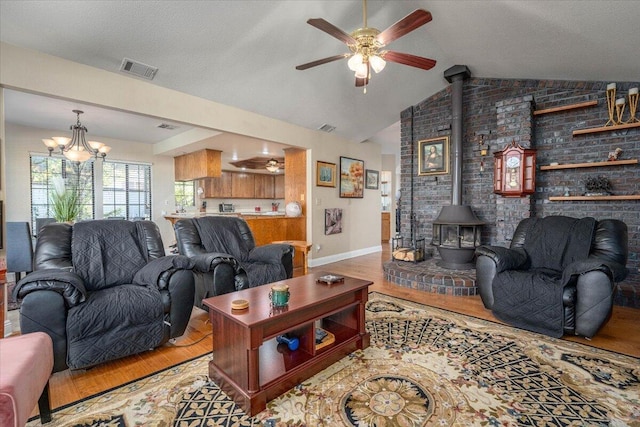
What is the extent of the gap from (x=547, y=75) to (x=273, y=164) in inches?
199

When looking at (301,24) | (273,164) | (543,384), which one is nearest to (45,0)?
(301,24)

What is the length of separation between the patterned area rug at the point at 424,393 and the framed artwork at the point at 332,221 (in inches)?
133

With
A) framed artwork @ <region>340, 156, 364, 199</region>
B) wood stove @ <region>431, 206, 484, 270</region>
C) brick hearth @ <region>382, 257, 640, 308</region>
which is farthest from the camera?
framed artwork @ <region>340, 156, 364, 199</region>

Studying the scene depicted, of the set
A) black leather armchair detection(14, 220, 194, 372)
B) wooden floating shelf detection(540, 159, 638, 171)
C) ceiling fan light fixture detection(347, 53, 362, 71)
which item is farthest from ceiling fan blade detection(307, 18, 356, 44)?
wooden floating shelf detection(540, 159, 638, 171)

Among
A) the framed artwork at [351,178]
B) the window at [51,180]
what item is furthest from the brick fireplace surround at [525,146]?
the window at [51,180]

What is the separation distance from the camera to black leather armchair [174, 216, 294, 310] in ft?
9.09

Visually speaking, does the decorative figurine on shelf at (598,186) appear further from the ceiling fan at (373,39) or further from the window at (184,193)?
the window at (184,193)

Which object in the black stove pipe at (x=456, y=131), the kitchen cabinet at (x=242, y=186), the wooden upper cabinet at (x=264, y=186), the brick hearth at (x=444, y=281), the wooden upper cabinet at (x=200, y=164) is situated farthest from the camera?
the wooden upper cabinet at (x=264, y=186)

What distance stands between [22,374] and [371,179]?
6.17 m

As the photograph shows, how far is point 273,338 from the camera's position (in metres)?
1.76

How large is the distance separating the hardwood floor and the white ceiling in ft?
8.27

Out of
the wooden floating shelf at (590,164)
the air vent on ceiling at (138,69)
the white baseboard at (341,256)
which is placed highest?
the air vent on ceiling at (138,69)

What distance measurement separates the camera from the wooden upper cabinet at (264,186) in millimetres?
8945

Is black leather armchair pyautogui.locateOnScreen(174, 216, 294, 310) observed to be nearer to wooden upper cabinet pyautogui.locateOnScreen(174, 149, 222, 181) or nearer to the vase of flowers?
the vase of flowers
